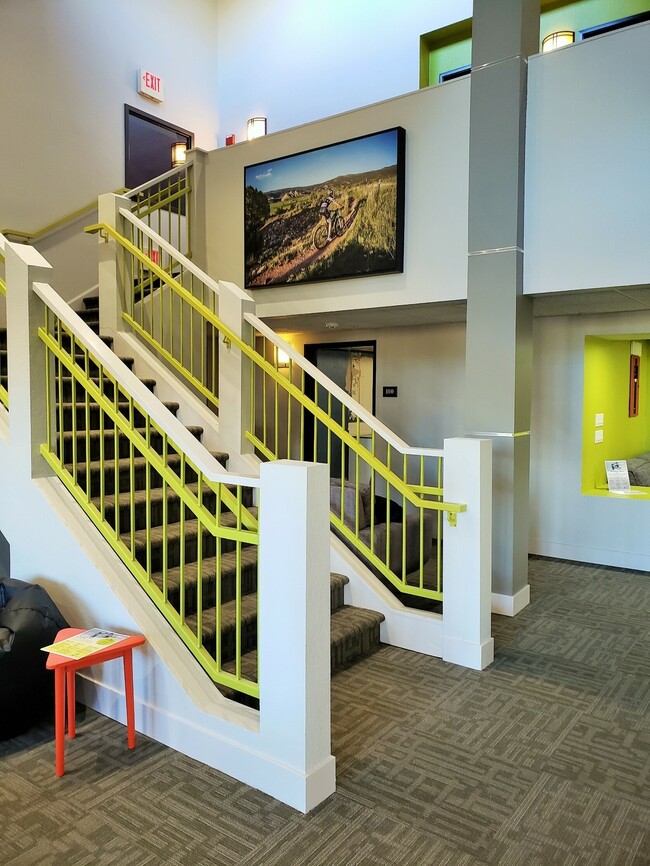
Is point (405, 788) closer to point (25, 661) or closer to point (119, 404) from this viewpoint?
point (25, 661)

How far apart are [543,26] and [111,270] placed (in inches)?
217

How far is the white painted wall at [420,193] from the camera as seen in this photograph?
15.2 ft

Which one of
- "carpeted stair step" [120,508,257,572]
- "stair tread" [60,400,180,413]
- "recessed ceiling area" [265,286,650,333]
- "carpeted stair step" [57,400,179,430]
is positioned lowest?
"carpeted stair step" [120,508,257,572]

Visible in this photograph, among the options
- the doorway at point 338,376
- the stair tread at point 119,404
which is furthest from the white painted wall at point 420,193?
the doorway at point 338,376

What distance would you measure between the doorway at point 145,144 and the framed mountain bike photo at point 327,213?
2257mm

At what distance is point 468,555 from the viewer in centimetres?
346

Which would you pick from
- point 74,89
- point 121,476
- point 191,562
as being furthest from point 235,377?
point 74,89

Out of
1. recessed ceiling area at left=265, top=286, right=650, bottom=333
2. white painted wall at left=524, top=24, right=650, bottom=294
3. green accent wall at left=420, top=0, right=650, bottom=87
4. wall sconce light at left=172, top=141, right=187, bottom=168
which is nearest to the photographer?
white painted wall at left=524, top=24, right=650, bottom=294

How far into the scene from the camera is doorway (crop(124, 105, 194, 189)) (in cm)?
730

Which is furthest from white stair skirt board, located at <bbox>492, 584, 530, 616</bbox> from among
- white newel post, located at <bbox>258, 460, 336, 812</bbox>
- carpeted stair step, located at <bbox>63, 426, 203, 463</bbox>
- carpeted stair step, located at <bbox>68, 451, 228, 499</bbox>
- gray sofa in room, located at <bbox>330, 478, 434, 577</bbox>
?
carpeted stair step, located at <bbox>63, 426, 203, 463</bbox>

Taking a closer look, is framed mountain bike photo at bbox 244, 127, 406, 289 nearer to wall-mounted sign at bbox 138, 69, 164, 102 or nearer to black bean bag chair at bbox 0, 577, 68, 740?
wall-mounted sign at bbox 138, 69, 164, 102

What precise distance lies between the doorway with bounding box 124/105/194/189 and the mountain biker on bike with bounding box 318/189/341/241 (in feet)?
10.0

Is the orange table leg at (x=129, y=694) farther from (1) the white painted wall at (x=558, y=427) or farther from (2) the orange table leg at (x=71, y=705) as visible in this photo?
(1) the white painted wall at (x=558, y=427)

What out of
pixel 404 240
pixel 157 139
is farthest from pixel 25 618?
pixel 157 139
